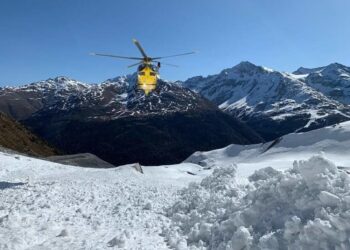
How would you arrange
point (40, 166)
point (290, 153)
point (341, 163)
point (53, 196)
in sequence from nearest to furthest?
point (53, 196) → point (40, 166) → point (341, 163) → point (290, 153)

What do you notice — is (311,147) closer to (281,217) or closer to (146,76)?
(146,76)

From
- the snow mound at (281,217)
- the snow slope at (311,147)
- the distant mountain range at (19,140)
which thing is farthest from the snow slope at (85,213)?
the distant mountain range at (19,140)

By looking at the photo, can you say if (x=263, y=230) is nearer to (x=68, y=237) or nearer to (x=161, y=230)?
(x=161, y=230)

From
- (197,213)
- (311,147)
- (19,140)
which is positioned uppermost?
(19,140)

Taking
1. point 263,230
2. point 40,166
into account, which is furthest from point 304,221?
point 40,166

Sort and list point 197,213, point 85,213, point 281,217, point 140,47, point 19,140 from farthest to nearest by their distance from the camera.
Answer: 1. point 19,140
2. point 140,47
3. point 85,213
4. point 197,213
5. point 281,217

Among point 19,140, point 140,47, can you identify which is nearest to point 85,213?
point 140,47
